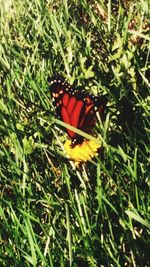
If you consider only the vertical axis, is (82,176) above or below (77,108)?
below

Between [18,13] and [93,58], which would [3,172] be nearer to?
[93,58]

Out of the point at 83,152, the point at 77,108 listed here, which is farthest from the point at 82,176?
the point at 77,108

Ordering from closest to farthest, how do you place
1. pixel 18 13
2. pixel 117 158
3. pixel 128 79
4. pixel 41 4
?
pixel 117 158 → pixel 128 79 → pixel 41 4 → pixel 18 13

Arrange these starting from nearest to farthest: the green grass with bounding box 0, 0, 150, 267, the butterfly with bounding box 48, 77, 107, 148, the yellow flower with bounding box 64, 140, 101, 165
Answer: the green grass with bounding box 0, 0, 150, 267, the yellow flower with bounding box 64, 140, 101, 165, the butterfly with bounding box 48, 77, 107, 148

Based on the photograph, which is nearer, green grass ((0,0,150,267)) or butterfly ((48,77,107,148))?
green grass ((0,0,150,267))

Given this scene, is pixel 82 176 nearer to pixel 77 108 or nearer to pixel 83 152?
pixel 83 152

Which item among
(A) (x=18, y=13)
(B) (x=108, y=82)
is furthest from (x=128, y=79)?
(A) (x=18, y=13)
